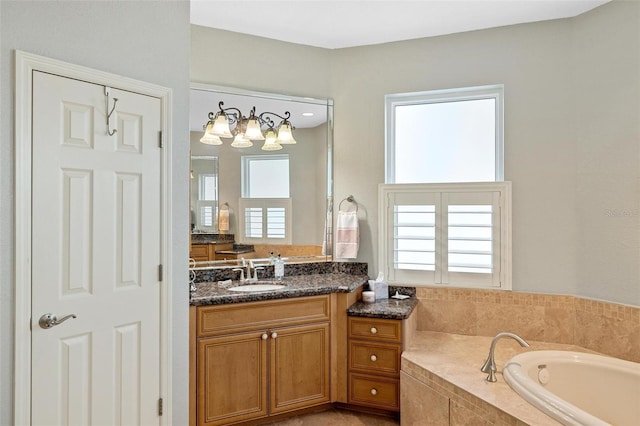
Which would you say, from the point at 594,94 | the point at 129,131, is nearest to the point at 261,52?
the point at 129,131

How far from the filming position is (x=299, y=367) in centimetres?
279

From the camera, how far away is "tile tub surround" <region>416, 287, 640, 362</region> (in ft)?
8.82

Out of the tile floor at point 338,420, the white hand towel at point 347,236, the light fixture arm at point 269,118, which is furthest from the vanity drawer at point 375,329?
the light fixture arm at point 269,118

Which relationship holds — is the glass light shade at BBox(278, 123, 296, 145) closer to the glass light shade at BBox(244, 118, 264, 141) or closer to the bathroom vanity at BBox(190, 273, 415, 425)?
the glass light shade at BBox(244, 118, 264, 141)

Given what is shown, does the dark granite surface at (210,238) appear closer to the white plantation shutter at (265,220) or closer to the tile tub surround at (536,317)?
the white plantation shutter at (265,220)

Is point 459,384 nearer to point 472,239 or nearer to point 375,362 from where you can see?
point 375,362

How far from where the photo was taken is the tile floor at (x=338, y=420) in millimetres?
2766

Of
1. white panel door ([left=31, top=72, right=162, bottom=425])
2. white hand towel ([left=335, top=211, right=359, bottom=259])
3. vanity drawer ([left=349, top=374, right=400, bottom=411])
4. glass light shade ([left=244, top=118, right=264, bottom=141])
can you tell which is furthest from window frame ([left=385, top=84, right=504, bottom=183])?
white panel door ([left=31, top=72, right=162, bottom=425])

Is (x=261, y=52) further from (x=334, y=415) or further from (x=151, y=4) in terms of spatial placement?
(x=334, y=415)

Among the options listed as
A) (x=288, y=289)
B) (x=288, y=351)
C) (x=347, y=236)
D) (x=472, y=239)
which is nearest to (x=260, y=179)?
(x=347, y=236)

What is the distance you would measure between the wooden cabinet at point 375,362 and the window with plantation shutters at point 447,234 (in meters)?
0.63

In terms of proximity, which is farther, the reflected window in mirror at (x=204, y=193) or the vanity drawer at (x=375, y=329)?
the reflected window in mirror at (x=204, y=193)

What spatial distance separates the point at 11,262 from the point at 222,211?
1559 millimetres

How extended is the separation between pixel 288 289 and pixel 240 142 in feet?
3.94
